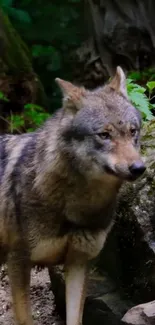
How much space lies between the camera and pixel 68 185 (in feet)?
13.9

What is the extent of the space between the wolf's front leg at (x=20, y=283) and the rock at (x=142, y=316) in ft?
2.46

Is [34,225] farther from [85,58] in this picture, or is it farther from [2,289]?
[85,58]

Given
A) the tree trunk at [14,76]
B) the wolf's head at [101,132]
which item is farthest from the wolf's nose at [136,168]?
the tree trunk at [14,76]

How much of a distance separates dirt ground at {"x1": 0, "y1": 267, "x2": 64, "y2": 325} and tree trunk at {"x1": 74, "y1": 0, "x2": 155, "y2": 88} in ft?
17.7

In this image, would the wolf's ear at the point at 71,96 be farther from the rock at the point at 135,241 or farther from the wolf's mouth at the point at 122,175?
the rock at the point at 135,241

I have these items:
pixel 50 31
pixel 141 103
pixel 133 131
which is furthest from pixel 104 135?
pixel 50 31

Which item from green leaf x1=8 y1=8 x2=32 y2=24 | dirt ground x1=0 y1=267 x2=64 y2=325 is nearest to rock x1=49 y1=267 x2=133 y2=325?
dirt ground x1=0 y1=267 x2=64 y2=325

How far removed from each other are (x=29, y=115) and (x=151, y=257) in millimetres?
3870

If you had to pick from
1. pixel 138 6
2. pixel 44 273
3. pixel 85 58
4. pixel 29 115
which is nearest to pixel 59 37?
pixel 85 58

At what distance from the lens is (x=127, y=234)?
5.09 meters

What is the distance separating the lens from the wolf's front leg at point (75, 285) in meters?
4.58

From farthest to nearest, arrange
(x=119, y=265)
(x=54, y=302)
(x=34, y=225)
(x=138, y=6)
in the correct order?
1. (x=138, y=6)
2. (x=54, y=302)
3. (x=119, y=265)
4. (x=34, y=225)

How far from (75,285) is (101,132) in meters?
1.35

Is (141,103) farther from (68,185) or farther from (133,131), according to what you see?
(133,131)
